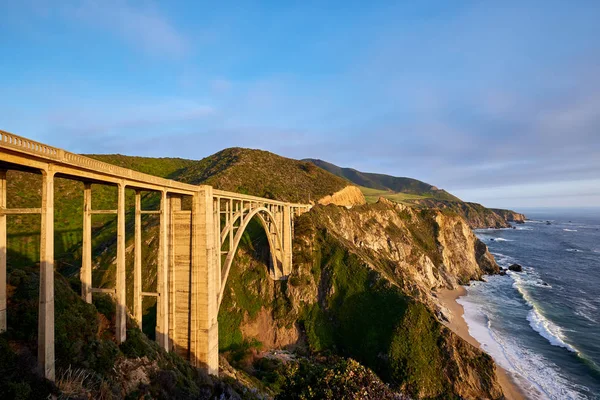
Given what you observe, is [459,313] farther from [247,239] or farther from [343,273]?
[247,239]

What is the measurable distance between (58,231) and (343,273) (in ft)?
132

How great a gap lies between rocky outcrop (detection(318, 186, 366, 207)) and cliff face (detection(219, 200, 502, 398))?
13.3 feet

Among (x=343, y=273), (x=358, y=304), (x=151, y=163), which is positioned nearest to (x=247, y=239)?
(x=343, y=273)

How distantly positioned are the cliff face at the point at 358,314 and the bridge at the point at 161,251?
527 inches

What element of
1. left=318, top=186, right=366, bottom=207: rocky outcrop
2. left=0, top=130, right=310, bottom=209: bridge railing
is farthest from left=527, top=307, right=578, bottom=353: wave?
left=0, top=130, right=310, bottom=209: bridge railing

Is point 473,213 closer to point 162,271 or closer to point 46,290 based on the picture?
point 162,271

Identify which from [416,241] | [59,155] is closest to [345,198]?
[416,241]

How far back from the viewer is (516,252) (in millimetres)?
83125

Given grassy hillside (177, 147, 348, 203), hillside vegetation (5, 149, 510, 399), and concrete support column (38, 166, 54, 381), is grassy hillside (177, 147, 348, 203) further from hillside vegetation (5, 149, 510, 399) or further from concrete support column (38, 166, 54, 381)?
concrete support column (38, 166, 54, 381)

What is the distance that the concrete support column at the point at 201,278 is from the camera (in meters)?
17.9

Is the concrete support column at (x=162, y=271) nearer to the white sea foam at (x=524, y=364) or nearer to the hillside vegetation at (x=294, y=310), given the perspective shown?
the hillside vegetation at (x=294, y=310)

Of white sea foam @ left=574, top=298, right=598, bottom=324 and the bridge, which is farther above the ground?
the bridge

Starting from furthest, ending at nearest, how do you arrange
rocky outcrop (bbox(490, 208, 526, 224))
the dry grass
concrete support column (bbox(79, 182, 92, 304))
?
rocky outcrop (bbox(490, 208, 526, 224)) → concrete support column (bbox(79, 182, 92, 304)) → the dry grass

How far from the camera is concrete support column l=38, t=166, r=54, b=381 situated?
8.23 m
